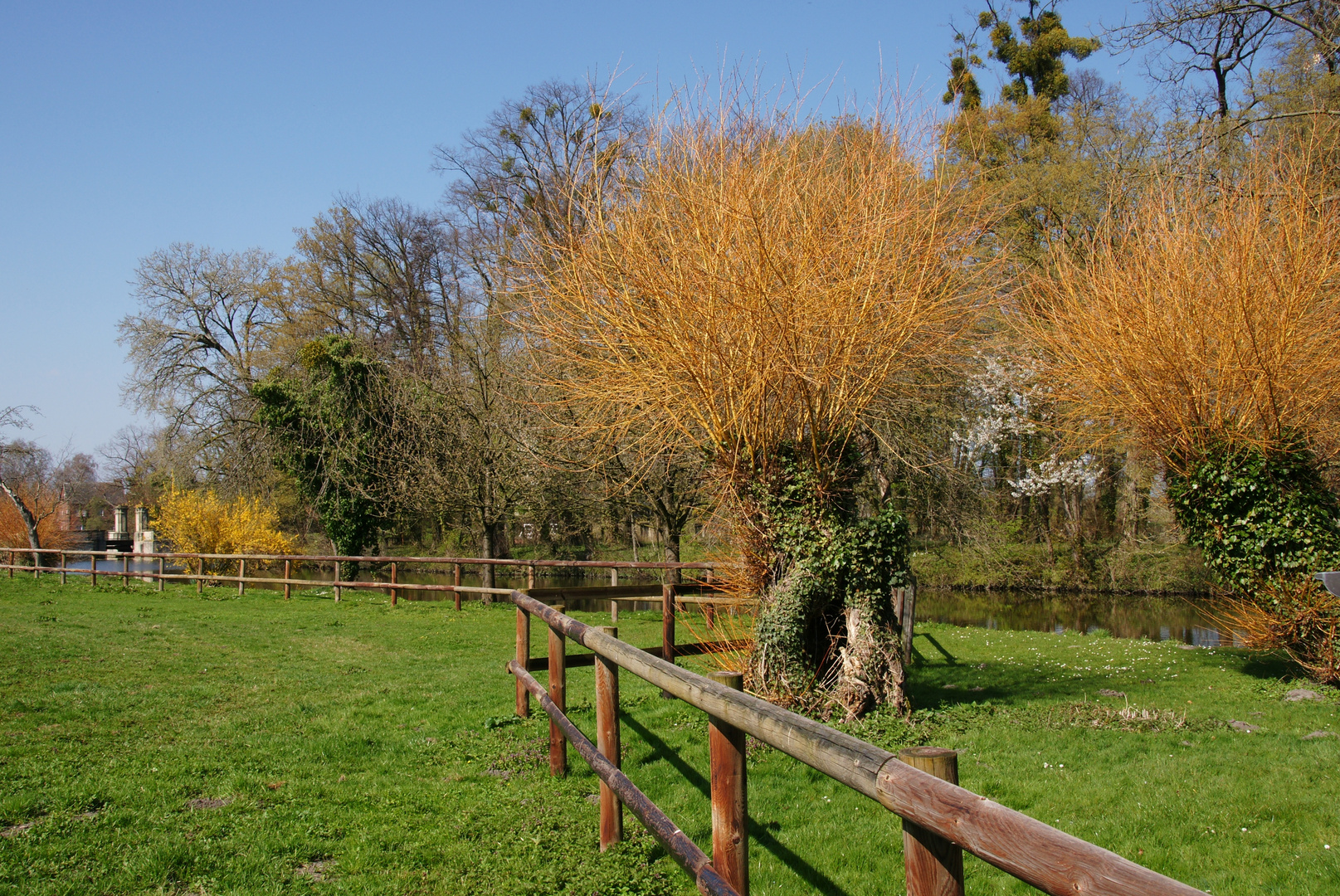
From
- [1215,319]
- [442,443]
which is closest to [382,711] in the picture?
[1215,319]

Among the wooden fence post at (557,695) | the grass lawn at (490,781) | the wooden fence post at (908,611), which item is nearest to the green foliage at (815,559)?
the grass lawn at (490,781)

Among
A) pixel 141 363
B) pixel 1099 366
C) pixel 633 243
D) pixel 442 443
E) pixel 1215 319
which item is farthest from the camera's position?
pixel 141 363

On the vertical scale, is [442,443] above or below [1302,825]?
above

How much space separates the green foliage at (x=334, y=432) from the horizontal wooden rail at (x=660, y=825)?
20.2m

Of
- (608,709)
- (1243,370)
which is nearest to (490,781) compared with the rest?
(608,709)

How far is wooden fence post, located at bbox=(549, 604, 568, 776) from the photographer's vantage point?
17.1ft

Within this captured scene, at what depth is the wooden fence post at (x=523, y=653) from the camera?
6.51 metres

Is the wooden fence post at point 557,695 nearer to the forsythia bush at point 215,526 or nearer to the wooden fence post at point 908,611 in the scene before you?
the wooden fence post at point 908,611

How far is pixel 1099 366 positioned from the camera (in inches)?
412

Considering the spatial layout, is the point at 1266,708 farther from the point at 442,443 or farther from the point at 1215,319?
the point at 442,443

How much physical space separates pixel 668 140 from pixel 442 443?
15.8 meters

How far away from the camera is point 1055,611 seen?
22.9 metres

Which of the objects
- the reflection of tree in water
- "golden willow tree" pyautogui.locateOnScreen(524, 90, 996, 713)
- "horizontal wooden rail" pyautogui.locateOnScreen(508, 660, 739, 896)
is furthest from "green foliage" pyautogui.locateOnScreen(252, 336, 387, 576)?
"horizontal wooden rail" pyautogui.locateOnScreen(508, 660, 739, 896)

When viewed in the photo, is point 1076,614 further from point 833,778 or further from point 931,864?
point 931,864
